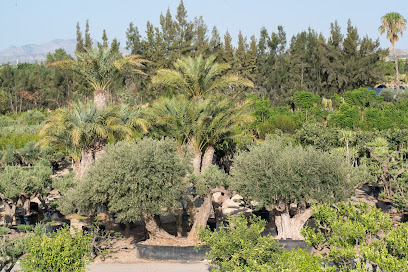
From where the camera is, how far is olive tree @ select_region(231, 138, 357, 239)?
40.4 ft

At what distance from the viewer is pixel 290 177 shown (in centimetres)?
1230

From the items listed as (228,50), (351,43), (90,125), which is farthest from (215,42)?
(90,125)

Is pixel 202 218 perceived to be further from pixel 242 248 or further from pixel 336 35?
pixel 336 35

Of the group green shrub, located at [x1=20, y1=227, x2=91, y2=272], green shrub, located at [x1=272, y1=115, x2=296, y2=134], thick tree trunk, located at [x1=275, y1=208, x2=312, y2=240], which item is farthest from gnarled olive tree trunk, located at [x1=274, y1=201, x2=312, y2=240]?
green shrub, located at [x1=272, y1=115, x2=296, y2=134]

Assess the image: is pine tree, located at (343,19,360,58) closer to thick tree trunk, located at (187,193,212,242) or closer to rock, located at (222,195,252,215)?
rock, located at (222,195,252,215)

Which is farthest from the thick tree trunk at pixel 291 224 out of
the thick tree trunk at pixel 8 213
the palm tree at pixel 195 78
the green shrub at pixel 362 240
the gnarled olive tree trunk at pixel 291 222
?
the thick tree trunk at pixel 8 213

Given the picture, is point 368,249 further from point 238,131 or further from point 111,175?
point 238,131

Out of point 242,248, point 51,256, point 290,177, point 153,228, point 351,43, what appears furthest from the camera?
point 351,43

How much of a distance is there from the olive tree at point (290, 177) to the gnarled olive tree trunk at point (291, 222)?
300mm

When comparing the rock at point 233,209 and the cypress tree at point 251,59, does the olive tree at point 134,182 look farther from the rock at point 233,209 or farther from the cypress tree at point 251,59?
the cypress tree at point 251,59

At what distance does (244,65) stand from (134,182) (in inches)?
1791

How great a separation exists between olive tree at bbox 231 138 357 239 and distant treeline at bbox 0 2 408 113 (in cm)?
3077

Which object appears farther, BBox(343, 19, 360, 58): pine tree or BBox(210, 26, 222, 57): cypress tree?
BBox(210, 26, 222, 57): cypress tree

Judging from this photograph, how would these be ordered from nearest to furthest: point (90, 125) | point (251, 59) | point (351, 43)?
point (90, 125) → point (351, 43) → point (251, 59)
